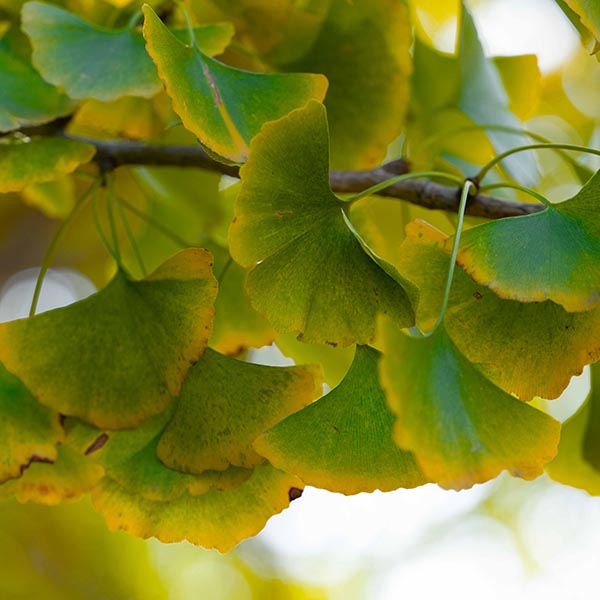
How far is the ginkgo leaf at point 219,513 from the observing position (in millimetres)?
551

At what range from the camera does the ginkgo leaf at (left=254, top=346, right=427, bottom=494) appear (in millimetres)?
460

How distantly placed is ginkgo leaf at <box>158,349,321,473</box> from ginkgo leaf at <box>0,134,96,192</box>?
17cm

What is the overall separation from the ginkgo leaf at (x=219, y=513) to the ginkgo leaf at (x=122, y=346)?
0.24 ft

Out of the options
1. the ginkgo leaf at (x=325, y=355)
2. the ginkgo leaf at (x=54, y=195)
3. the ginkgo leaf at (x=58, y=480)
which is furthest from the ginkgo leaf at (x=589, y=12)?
the ginkgo leaf at (x=54, y=195)

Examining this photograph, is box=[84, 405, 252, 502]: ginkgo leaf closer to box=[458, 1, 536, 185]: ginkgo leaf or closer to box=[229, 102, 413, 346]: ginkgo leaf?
box=[229, 102, 413, 346]: ginkgo leaf

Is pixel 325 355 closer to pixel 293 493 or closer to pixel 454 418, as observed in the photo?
pixel 293 493

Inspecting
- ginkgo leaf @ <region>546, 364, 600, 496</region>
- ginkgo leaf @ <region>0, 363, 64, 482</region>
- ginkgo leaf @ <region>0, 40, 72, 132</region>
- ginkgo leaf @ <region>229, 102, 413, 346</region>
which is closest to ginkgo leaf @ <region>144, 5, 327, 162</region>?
ginkgo leaf @ <region>229, 102, 413, 346</region>

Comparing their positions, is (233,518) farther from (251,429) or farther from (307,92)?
(307,92)

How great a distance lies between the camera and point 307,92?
0.52 metres

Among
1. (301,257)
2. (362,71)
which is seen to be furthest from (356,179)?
(301,257)

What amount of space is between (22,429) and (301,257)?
238 millimetres

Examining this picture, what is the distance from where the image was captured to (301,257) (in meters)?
0.49

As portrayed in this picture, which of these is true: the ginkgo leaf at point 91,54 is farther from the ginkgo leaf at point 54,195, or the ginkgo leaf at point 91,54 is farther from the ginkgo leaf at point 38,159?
the ginkgo leaf at point 54,195

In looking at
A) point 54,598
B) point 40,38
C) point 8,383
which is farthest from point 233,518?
point 54,598
